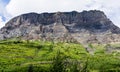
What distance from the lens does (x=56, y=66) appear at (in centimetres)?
14075

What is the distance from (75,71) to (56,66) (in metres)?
13.7

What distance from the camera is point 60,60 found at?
142 metres

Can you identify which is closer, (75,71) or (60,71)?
(60,71)

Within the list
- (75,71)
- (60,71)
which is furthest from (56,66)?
(75,71)

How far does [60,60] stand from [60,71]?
550 centimetres

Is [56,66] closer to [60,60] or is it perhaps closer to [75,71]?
[60,60]

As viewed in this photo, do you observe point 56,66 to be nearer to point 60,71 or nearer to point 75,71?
point 60,71

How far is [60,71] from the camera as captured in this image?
140500 millimetres

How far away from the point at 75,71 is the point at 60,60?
12627 millimetres

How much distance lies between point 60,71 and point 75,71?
12015mm
